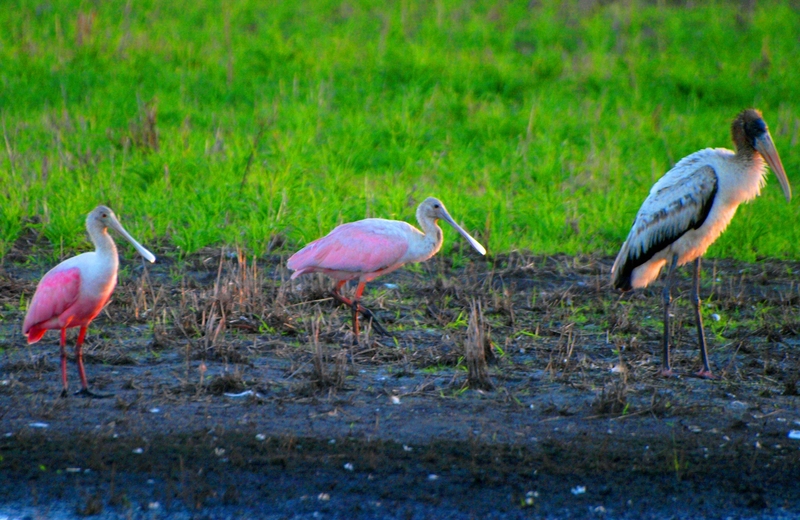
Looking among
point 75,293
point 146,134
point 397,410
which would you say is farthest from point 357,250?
point 146,134

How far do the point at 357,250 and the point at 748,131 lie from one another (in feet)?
8.20

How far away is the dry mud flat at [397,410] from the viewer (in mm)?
4242

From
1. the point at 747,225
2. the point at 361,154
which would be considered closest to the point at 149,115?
the point at 361,154

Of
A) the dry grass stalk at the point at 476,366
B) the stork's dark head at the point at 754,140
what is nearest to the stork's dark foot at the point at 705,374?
the dry grass stalk at the point at 476,366

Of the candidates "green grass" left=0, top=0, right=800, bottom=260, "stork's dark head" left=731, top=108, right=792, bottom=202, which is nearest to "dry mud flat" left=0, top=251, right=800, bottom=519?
"stork's dark head" left=731, top=108, right=792, bottom=202

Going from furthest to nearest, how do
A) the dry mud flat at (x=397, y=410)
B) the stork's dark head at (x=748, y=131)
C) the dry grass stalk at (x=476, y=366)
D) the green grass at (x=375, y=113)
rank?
1. the green grass at (x=375, y=113)
2. the stork's dark head at (x=748, y=131)
3. the dry grass stalk at (x=476, y=366)
4. the dry mud flat at (x=397, y=410)

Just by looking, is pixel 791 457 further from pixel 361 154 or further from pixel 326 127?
pixel 326 127

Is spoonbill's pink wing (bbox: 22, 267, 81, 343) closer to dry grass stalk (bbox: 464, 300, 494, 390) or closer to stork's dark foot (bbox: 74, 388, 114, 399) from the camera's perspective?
stork's dark foot (bbox: 74, 388, 114, 399)

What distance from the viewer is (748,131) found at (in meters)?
6.41

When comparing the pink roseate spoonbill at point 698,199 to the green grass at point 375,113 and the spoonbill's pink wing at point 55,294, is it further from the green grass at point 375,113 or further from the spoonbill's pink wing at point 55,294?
the spoonbill's pink wing at point 55,294

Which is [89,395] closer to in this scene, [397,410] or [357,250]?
[397,410]

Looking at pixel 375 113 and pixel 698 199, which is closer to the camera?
pixel 698 199

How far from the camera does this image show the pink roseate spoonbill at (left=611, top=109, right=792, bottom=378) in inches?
247

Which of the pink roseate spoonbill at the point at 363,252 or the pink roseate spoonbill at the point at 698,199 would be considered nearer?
the pink roseate spoonbill at the point at 698,199
